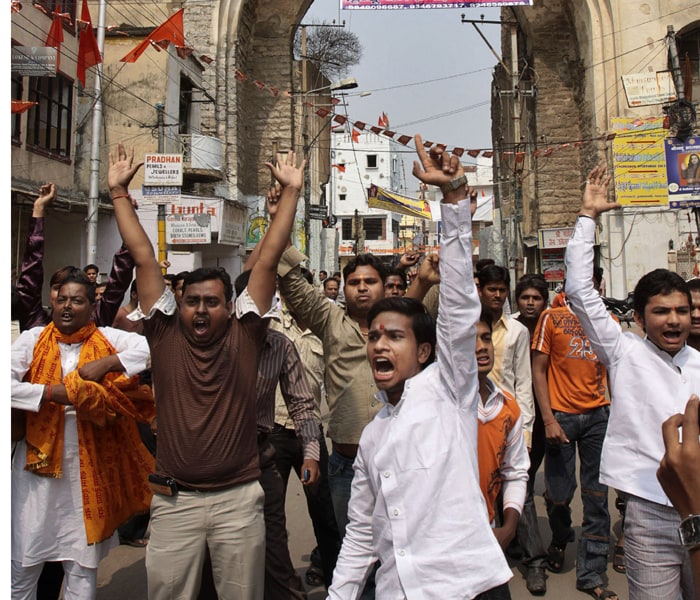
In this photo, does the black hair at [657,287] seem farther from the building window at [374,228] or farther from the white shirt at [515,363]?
the building window at [374,228]

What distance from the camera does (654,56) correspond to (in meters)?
19.1

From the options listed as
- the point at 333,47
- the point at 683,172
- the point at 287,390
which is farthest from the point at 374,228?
the point at 287,390

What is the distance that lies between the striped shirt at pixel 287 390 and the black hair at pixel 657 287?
5.26 ft

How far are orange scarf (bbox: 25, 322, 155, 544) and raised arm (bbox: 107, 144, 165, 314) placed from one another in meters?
0.58

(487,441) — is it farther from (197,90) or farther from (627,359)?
(197,90)

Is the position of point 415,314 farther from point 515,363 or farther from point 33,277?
point 33,277

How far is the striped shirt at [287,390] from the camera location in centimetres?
311

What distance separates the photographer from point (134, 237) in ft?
8.93

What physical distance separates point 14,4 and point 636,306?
43.3ft

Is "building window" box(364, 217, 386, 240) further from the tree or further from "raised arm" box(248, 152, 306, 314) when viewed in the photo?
"raised arm" box(248, 152, 306, 314)

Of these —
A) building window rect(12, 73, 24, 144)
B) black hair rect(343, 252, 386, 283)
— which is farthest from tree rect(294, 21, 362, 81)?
black hair rect(343, 252, 386, 283)

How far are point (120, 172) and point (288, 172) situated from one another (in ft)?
2.49

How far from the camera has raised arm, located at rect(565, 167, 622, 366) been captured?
277 cm

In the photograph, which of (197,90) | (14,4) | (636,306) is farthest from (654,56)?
(636,306)
